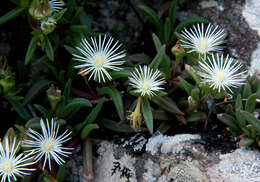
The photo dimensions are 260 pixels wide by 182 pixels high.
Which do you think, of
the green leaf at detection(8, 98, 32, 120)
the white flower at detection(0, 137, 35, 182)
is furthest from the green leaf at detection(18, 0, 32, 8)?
the white flower at detection(0, 137, 35, 182)

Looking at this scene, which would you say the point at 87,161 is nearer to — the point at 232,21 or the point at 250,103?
the point at 250,103

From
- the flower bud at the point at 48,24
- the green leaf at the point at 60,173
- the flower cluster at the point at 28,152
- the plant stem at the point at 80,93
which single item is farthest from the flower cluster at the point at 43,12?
the green leaf at the point at 60,173

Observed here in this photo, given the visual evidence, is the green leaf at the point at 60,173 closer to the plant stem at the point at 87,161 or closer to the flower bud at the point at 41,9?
the plant stem at the point at 87,161

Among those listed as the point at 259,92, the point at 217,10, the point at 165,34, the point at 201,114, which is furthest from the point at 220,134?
the point at 217,10

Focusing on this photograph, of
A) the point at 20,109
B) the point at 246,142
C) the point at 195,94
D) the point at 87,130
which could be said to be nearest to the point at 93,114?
the point at 87,130

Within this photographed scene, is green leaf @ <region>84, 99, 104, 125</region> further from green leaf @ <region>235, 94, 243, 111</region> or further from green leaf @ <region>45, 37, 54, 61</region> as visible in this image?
green leaf @ <region>235, 94, 243, 111</region>
